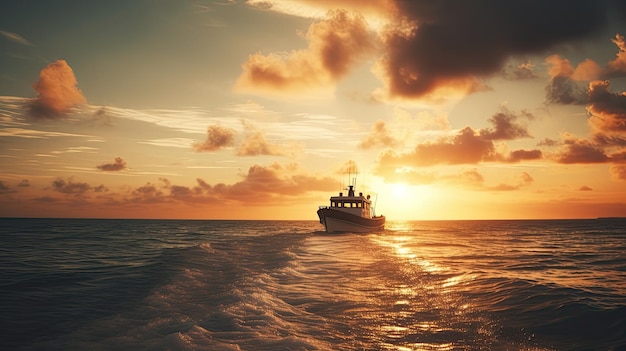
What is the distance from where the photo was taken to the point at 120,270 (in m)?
24.7

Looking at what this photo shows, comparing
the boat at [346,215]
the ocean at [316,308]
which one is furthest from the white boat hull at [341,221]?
the ocean at [316,308]

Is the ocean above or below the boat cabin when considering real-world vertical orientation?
below

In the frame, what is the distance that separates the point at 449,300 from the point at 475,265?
11.3m

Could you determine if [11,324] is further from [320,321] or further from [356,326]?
[356,326]

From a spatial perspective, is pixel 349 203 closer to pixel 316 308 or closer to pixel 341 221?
pixel 341 221

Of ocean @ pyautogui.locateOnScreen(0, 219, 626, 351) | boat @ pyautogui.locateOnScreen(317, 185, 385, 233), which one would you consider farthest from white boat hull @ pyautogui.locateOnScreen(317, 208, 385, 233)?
ocean @ pyautogui.locateOnScreen(0, 219, 626, 351)

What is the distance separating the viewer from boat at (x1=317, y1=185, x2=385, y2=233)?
221ft

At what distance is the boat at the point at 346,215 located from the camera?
67500mm

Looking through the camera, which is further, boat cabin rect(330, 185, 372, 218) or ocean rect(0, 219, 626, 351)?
boat cabin rect(330, 185, 372, 218)

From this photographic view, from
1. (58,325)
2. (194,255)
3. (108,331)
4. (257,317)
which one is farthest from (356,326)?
(194,255)

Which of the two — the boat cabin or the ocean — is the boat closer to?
the boat cabin

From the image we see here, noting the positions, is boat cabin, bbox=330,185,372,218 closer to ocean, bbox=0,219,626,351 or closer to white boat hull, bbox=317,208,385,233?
white boat hull, bbox=317,208,385,233

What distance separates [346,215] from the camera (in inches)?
2657

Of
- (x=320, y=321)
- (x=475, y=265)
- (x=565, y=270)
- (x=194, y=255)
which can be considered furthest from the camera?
(x=194, y=255)
